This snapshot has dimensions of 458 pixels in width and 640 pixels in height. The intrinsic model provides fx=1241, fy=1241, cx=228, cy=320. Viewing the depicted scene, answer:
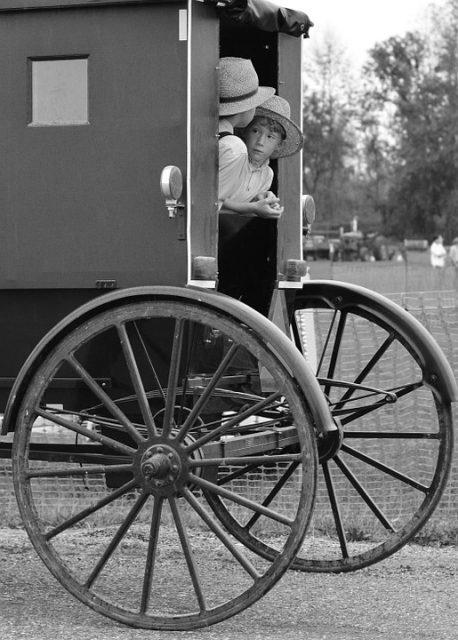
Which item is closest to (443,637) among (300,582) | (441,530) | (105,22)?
(300,582)

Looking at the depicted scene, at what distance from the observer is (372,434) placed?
5430 mm

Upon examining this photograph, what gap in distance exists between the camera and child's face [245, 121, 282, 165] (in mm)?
5473

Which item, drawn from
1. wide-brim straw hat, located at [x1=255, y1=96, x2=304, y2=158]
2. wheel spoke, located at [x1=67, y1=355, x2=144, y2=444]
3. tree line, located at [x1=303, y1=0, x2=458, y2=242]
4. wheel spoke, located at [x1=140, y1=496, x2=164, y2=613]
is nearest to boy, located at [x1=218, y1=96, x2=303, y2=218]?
wide-brim straw hat, located at [x1=255, y1=96, x2=304, y2=158]

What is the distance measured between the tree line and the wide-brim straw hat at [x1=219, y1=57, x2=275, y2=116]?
7670cm

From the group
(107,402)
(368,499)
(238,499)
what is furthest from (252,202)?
(238,499)

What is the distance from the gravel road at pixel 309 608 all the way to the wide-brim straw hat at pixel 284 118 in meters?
1.94

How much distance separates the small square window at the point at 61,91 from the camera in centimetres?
498

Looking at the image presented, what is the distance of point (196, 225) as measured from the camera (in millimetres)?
4879

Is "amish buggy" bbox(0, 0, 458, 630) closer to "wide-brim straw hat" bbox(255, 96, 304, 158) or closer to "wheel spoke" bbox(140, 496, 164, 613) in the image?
"wheel spoke" bbox(140, 496, 164, 613)

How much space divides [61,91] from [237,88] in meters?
0.76

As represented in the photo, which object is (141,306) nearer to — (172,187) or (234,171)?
(172,187)

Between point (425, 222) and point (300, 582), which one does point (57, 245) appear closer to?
point (300, 582)

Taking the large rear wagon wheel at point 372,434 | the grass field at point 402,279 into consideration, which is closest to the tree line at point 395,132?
the grass field at point 402,279

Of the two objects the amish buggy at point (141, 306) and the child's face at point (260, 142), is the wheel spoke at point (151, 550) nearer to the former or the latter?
the amish buggy at point (141, 306)
